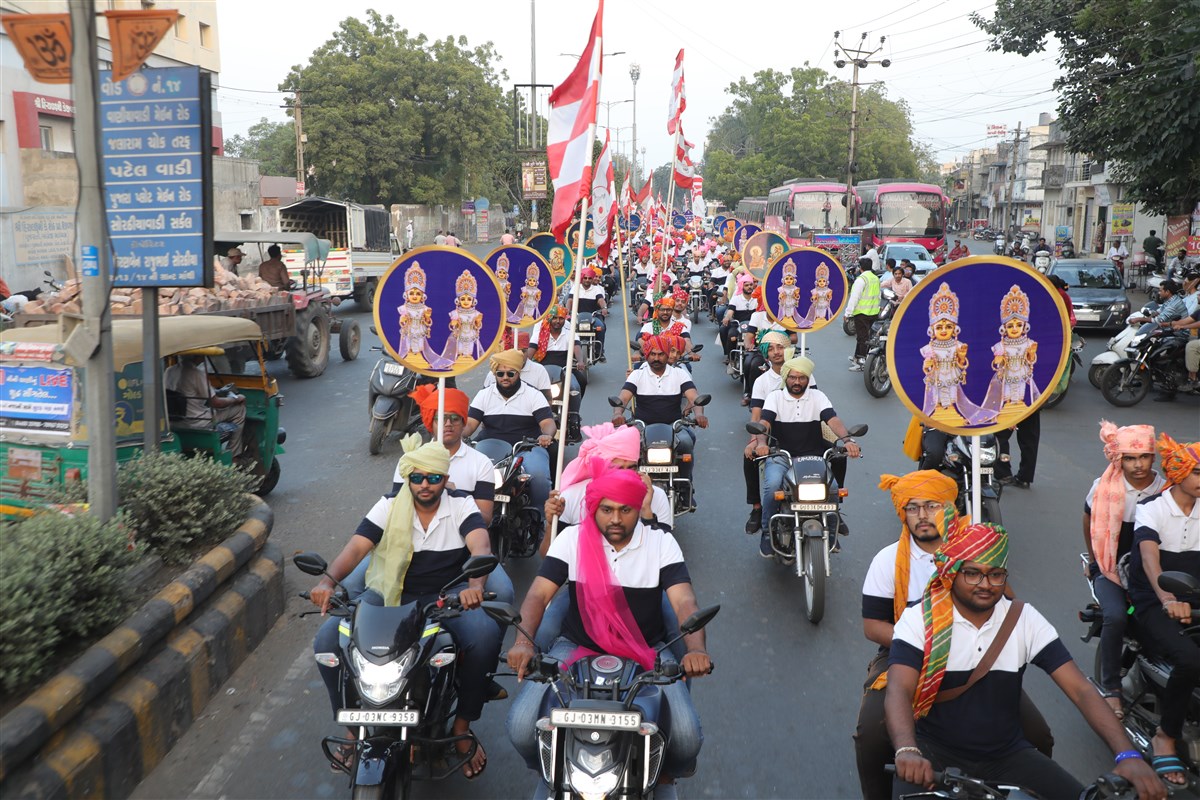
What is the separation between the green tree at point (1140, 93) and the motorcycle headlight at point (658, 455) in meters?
11.6

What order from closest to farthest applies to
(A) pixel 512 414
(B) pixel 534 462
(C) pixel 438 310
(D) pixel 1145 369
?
(C) pixel 438 310 → (B) pixel 534 462 → (A) pixel 512 414 → (D) pixel 1145 369

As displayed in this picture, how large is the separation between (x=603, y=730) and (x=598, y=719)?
6 cm

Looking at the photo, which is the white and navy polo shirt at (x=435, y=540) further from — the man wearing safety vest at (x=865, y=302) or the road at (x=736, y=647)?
the man wearing safety vest at (x=865, y=302)

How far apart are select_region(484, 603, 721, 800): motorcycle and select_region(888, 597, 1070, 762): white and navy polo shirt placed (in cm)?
82

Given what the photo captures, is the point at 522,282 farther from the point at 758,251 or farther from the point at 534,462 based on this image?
the point at 758,251

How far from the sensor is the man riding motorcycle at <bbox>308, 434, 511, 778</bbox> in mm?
4512

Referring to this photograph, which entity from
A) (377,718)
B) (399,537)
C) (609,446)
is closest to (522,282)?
(609,446)

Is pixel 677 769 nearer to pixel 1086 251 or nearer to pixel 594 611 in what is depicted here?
pixel 594 611

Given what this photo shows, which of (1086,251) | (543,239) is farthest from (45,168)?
(1086,251)

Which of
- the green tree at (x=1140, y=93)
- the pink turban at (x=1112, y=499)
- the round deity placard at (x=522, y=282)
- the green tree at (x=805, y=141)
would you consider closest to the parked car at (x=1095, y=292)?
the green tree at (x=1140, y=93)

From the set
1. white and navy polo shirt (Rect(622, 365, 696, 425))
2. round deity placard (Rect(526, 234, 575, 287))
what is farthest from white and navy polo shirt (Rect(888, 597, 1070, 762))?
round deity placard (Rect(526, 234, 575, 287))

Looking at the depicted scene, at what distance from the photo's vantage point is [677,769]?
12.5 feet

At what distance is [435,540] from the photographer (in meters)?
4.85

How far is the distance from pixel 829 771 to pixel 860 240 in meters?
36.9
